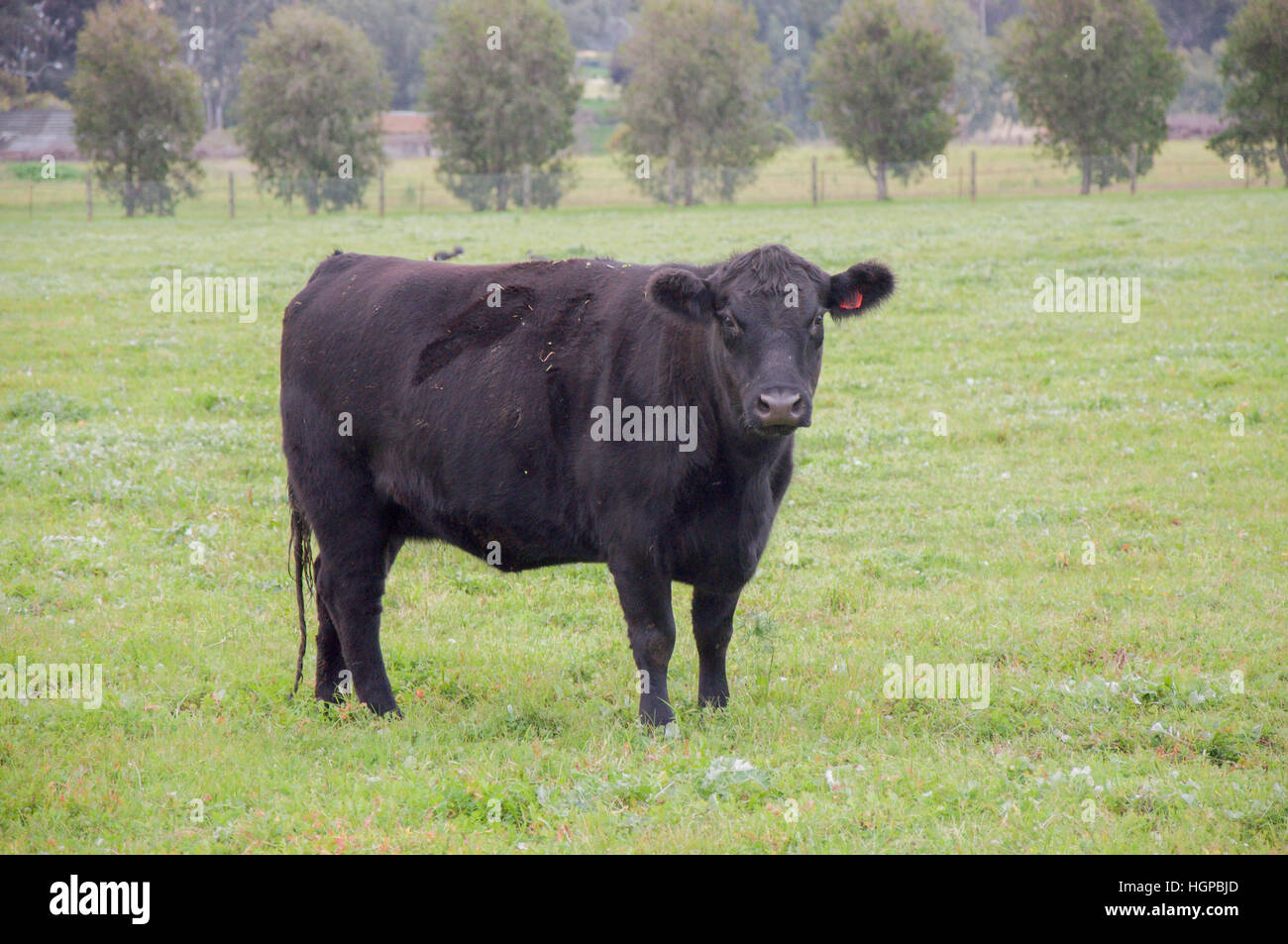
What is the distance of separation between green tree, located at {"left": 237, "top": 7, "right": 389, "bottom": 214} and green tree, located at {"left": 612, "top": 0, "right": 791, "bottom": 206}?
12.9 metres

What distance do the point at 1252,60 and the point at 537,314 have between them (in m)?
59.9

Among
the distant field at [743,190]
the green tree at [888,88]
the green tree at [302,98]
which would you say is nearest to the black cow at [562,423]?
the distant field at [743,190]

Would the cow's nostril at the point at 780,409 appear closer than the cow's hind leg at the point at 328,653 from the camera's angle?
Yes

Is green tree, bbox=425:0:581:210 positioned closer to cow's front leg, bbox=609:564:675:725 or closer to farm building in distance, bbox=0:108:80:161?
farm building in distance, bbox=0:108:80:161

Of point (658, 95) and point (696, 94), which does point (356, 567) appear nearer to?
point (658, 95)

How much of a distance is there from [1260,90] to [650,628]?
5934cm

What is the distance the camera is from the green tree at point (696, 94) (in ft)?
198

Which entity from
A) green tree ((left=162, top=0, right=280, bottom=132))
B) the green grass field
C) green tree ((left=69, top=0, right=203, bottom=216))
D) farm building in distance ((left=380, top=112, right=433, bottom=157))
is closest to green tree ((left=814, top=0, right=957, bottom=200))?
green tree ((left=69, top=0, right=203, bottom=216))

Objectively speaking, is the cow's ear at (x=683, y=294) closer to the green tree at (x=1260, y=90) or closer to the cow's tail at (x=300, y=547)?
the cow's tail at (x=300, y=547)

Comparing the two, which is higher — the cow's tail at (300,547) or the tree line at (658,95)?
the tree line at (658,95)

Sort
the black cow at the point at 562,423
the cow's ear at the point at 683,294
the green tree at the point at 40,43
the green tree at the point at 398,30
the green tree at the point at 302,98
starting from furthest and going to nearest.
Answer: the green tree at the point at 398,30 < the green tree at the point at 40,43 < the green tree at the point at 302,98 < the black cow at the point at 562,423 < the cow's ear at the point at 683,294

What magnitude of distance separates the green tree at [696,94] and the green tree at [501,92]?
3539 millimetres

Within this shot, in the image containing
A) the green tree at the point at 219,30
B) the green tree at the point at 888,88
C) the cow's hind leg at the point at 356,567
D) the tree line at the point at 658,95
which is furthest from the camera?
the green tree at the point at 219,30

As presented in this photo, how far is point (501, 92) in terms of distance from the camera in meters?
58.2
